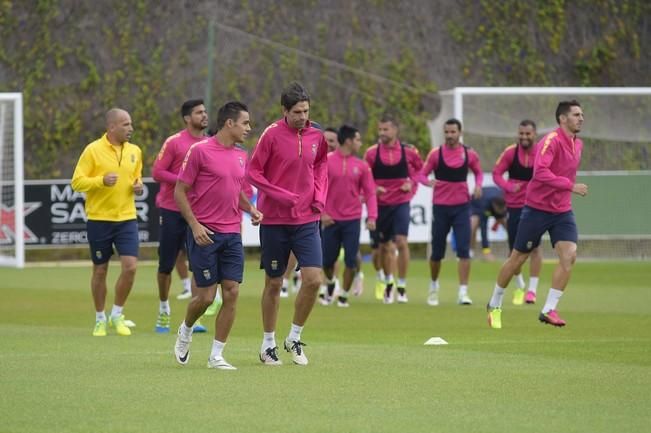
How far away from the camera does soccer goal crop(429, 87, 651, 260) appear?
2917cm

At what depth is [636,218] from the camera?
2947cm

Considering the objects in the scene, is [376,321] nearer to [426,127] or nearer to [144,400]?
[144,400]

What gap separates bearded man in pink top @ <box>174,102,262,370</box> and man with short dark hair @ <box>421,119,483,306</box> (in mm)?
8654

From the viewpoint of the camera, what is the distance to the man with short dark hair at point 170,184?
51.1ft

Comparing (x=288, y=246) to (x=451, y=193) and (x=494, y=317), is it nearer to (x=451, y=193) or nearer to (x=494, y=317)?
(x=494, y=317)

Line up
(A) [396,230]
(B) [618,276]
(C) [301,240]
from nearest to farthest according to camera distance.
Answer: (C) [301,240] < (A) [396,230] < (B) [618,276]

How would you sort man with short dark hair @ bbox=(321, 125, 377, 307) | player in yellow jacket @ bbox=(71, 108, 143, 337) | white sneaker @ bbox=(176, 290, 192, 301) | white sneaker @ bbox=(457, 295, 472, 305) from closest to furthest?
player in yellow jacket @ bbox=(71, 108, 143, 337) → man with short dark hair @ bbox=(321, 125, 377, 307) → white sneaker @ bbox=(457, 295, 472, 305) → white sneaker @ bbox=(176, 290, 192, 301)

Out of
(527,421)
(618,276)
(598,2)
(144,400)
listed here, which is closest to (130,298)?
Result: (618,276)

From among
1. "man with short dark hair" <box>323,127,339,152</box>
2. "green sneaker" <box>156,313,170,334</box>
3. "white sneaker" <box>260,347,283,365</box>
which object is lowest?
"green sneaker" <box>156,313,170,334</box>

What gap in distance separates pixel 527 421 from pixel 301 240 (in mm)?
3755

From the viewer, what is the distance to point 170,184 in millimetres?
Answer: 15844

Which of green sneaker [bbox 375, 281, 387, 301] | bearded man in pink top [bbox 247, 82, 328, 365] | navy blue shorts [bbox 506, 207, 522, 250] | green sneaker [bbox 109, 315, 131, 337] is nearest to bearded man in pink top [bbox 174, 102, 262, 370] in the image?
bearded man in pink top [bbox 247, 82, 328, 365]

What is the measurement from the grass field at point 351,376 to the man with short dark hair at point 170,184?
54 cm

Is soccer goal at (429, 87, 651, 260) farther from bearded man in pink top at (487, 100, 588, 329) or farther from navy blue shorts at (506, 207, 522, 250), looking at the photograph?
bearded man in pink top at (487, 100, 588, 329)
